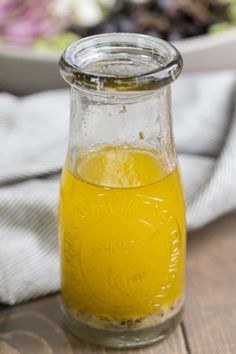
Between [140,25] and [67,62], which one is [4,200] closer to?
[67,62]

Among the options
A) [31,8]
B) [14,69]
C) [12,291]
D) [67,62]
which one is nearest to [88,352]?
[12,291]

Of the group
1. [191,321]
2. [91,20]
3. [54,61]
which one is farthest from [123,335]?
[91,20]

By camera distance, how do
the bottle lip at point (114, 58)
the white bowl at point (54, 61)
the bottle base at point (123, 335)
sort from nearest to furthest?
the bottle lip at point (114, 58) < the bottle base at point (123, 335) < the white bowl at point (54, 61)

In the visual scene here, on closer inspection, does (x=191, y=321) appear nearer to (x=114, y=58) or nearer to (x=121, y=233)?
(x=121, y=233)

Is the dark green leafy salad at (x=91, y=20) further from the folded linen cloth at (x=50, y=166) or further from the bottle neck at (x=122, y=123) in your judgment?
the bottle neck at (x=122, y=123)

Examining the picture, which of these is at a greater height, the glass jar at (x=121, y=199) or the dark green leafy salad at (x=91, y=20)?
the glass jar at (x=121, y=199)

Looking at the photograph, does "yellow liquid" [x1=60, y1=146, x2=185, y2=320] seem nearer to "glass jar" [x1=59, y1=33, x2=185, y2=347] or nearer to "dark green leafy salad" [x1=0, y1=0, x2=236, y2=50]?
"glass jar" [x1=59, y1=33, x2=185, y2=347]

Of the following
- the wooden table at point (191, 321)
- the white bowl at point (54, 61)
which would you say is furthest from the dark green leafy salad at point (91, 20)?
the wooden table at point (191, 321)

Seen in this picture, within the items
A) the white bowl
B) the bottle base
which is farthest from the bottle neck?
the white bowl
